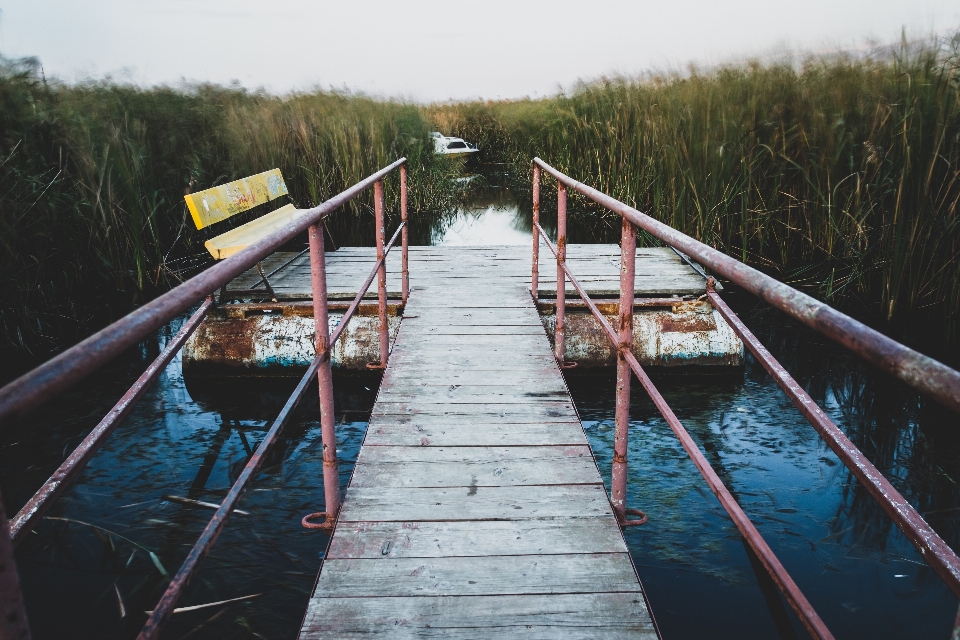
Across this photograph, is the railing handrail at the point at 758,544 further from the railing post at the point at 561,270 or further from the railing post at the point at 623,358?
the railing post at the point at 561,270

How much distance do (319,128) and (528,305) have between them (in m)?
5.85

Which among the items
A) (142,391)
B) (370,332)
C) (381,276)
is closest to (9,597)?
(142,391)

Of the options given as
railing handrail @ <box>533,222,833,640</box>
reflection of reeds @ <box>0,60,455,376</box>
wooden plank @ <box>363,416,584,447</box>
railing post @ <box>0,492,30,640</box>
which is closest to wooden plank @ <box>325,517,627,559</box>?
railing handrail @ <box>533,222,833,640</box>

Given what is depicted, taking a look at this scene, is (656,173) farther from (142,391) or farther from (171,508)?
(142,391)

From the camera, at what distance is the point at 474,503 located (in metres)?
2.24

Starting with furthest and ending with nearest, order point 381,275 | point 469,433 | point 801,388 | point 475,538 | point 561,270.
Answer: point 561,270
point 381,275
point 469,433
point 475,538
point 801,388

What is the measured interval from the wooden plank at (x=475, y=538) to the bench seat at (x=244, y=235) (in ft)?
7.62

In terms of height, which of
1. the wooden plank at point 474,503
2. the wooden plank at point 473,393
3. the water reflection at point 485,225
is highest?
the water reflection at point 485,225

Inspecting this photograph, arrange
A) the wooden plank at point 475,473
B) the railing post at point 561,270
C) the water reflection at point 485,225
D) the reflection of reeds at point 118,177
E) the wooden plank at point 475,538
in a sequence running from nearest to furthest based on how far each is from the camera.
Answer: the wooden plank at point 475,538 < the wooden plank at point 475,473 < the railing post at point 561,270 < the reflection of reeds at point 118,177 < the water reflection at point 485,225

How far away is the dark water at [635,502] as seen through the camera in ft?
8.20

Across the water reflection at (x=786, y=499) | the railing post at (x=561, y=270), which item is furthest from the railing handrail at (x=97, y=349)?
the railing post at (x=561, y=270)

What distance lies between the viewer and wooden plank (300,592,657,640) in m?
1.66

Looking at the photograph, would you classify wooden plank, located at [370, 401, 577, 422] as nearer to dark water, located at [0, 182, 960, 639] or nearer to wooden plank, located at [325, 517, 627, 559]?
dark water, located at [0, 182, 960, 639]

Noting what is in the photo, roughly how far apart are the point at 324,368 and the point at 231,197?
3.52 meters
